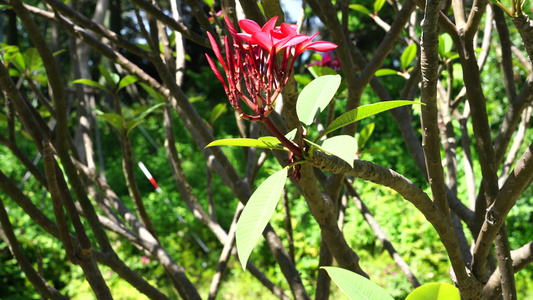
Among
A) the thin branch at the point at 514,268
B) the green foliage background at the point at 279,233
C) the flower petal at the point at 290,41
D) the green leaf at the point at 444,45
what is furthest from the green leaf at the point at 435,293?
the green foliage background at the point at 279,233

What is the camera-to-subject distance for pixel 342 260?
1011mm

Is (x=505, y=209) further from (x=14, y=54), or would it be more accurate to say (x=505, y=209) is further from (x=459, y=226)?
(x=14, y=54)

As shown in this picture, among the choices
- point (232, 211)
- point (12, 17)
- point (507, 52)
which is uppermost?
point (12, 17)

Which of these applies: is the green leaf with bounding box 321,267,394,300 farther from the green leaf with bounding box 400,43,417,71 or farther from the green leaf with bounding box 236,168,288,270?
the green leaf with bounding box 400,43,417,71

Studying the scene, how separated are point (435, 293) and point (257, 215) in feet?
0.64

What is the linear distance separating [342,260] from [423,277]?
3.85 m

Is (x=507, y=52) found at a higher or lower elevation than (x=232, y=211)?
higher

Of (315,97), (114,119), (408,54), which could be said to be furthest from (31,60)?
(315,97)

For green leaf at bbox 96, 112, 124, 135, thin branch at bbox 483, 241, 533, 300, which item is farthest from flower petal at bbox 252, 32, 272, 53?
green leaf at bbox 96, 112, 124, 135

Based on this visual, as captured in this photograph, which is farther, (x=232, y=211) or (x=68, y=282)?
(x=232, y=211)

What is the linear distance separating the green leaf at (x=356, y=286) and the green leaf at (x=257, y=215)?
86 mm

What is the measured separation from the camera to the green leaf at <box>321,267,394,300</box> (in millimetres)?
516

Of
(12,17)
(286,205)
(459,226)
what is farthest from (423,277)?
(12,17)

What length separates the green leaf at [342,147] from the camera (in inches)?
18.5
